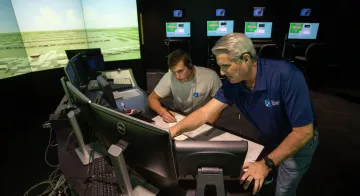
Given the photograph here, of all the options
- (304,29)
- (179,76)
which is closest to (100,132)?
(179,76)

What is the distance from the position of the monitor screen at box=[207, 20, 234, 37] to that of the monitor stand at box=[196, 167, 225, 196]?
5.97m

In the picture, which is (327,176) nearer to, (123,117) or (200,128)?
(200,128)

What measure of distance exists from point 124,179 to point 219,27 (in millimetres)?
6111

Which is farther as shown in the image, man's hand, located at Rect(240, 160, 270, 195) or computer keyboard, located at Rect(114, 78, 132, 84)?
computer keyboard, located at Rect(114, 78, 132, 84)

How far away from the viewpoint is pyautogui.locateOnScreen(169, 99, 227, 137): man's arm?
1.46 m

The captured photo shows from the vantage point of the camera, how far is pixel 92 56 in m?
3.12

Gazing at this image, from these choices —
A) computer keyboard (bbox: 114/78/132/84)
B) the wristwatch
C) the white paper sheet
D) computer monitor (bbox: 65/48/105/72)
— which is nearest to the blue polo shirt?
the white paper sheet

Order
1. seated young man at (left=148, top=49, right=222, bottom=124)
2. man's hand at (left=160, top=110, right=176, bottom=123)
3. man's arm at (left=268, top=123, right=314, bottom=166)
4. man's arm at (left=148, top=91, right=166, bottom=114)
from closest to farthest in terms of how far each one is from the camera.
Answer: man's arm at (left=268, top=123, right=314, bottom=166) < man's hand at (left=160, top=110, right=176, bottom=123) < man's arm at (left=148, top=91, right=166, bottom=114) < seated young man at (left=148, top=49, right=222, bottom=124)

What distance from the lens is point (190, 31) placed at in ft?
21.4

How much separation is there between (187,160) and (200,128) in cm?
71

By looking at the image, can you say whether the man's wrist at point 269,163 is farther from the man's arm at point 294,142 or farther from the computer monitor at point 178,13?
the computer monitor at point 178,13

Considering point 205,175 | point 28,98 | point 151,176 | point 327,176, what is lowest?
point 327,176

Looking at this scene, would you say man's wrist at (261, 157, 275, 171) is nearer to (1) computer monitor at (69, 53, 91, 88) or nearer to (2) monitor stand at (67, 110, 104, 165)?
(2) monitor stand at (67, 110, 104, 165)

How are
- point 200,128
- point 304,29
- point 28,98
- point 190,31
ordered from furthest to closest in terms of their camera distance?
1. point 190,31
2. point 304,29
3. point 28,98
4. point 200,128
